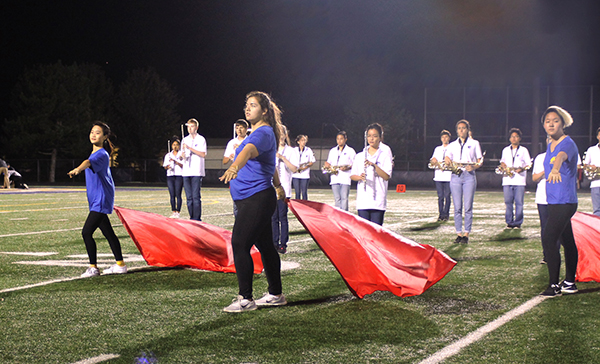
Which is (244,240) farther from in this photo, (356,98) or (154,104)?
(154,104)

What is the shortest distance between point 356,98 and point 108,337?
48037 mm

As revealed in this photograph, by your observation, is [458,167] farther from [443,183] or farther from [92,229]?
[92,229]

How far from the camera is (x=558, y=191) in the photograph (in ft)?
19.4

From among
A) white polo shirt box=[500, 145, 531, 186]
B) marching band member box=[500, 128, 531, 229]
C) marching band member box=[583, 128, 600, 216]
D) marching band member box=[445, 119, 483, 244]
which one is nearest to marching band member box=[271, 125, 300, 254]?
marching band member box=[445, 119, 483, 244]

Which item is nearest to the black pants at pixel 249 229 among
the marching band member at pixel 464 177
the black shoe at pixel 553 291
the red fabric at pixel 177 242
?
the red fabric at pixel 177 242

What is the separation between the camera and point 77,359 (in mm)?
3975

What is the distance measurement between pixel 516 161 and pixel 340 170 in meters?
3.83

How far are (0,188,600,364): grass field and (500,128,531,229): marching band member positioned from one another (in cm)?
446

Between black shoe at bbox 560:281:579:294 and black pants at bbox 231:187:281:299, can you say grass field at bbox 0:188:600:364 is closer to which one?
black shoe at bbox 560:281:579:294

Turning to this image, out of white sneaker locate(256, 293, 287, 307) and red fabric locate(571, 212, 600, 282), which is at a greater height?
red fabric locate(571, 212, 600, 282)

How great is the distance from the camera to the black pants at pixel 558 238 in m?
5.95

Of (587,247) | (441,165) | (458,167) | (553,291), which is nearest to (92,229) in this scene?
(553,291)

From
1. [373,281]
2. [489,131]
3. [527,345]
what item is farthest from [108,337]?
[489,131]

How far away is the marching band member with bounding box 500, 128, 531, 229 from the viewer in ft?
41.3
